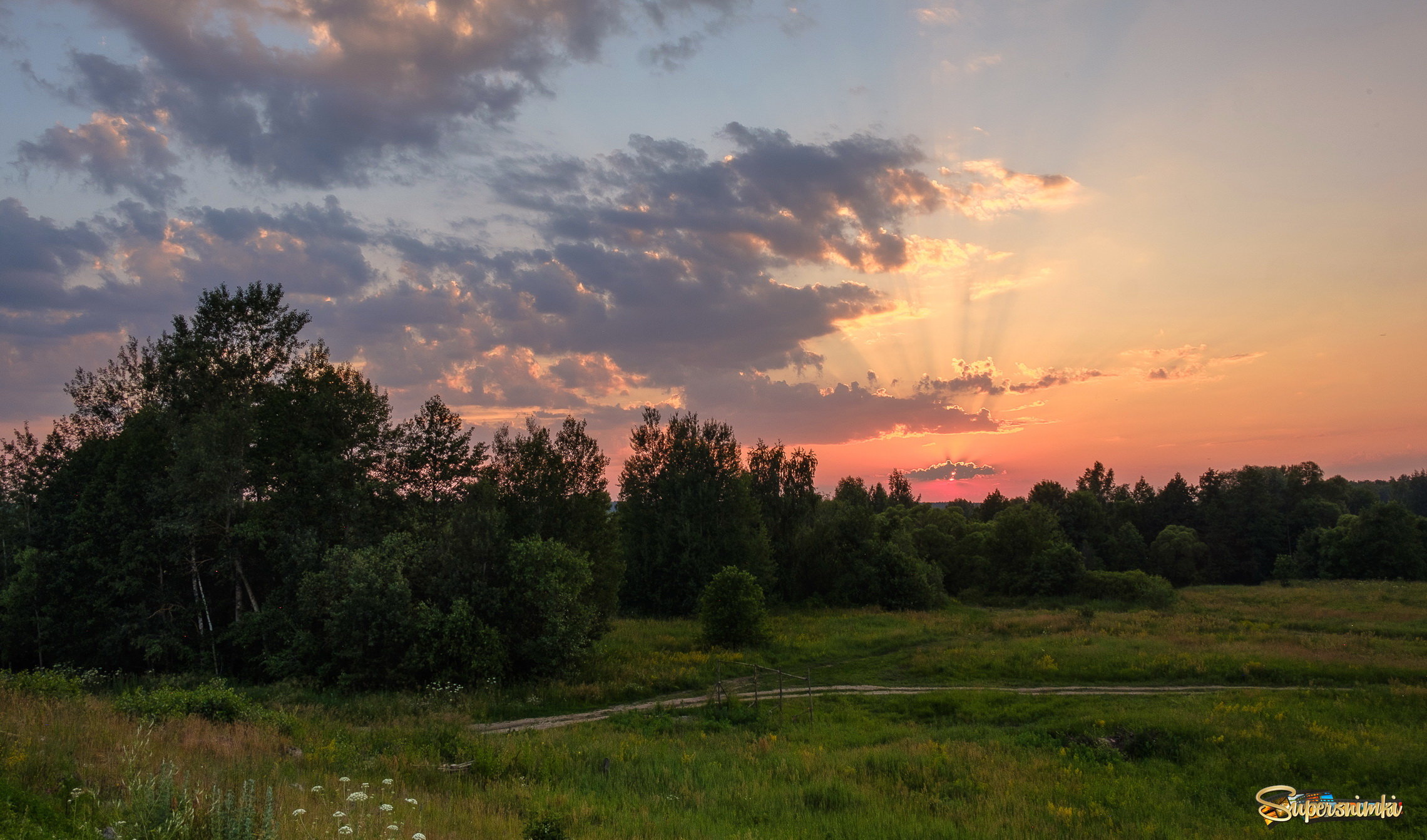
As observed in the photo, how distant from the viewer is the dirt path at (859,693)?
22.1 metres

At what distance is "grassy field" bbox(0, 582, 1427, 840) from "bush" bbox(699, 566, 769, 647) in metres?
5.15

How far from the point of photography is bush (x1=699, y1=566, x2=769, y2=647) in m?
34.1

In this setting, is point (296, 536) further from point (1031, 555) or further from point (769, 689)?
point (1031, 555)

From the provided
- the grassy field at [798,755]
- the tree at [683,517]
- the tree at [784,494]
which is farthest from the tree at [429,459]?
the tree at [784,494]

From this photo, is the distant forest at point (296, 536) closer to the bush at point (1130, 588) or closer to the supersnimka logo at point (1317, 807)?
the supersnimka logo at point (1317, 807)

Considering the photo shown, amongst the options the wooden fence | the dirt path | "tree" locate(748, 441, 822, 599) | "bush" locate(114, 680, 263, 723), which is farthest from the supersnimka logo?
"tree" locate(748, 441, 822, 599)

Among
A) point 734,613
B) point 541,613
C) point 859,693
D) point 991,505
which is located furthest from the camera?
point 991,505

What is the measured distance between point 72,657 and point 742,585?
33.7m

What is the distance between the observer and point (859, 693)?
2542 cm

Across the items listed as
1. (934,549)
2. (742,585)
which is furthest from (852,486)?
(742,585)

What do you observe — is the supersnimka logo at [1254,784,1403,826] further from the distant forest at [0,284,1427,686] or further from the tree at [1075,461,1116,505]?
the tree at [1075,461,1116,505]

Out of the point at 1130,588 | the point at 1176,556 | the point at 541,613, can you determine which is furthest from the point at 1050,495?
the point at 541,613

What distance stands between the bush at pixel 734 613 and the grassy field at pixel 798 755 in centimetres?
515

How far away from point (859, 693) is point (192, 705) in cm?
2055
